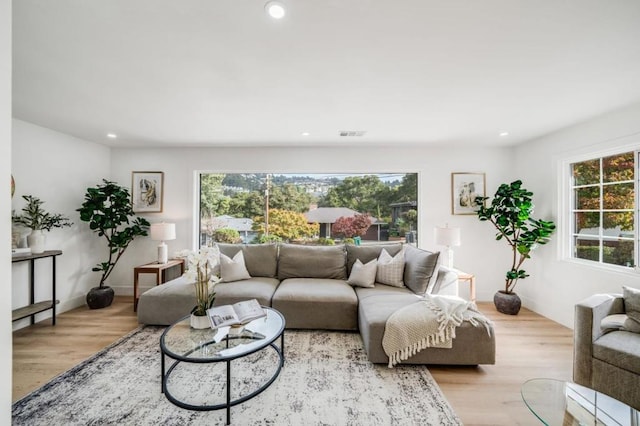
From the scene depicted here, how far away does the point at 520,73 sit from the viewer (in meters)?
2.09

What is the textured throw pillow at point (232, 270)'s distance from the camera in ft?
11.5

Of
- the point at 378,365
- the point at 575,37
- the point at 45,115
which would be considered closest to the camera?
the point at 575,37

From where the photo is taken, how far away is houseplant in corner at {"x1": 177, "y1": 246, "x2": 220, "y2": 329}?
216 centimetres

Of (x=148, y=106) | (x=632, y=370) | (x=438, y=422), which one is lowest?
(x=438, y=422)

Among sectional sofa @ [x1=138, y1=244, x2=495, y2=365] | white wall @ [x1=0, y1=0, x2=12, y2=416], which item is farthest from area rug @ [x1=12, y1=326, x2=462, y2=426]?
white wall @ [x1=0, y1=0, x2=12, y2=416]

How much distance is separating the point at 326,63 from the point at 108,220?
3.70 m

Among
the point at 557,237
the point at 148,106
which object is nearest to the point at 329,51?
the point at 148,106

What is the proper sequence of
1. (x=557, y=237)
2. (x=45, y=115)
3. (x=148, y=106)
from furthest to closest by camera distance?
(x=557, y=237), (x=45, y=115), (x=148, y=106)

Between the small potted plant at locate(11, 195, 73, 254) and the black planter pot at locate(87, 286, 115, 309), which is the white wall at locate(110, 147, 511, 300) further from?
the small potted plant at locate(11, 195, 73, 254)

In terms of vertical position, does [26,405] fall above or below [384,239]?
below

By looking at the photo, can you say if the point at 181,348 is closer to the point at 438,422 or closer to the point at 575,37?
the point at 438,422

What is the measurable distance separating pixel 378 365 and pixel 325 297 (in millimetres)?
898

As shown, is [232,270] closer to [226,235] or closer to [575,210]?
[226,235]

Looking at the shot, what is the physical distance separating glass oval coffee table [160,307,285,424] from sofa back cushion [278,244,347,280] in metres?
1.46
